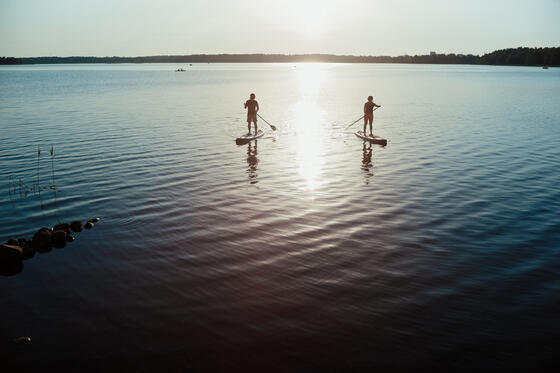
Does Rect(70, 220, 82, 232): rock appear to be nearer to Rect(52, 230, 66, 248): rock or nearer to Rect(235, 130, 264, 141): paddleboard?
Rect(52, 230, 66, 248): rock

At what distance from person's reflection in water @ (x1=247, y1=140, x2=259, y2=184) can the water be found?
0.20m

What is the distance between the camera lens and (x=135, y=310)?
7.25m

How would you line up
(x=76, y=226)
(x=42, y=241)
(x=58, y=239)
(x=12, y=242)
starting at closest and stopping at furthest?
(x=12, y=242), (x=42, y=241), (x=58, y=239), (x=76, y=226)

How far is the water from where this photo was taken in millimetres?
6258

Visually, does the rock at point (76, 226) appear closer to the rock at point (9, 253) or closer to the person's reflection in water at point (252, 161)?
the rock at point (9, 253)

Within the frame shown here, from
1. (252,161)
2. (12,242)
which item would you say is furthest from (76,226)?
(252,161)

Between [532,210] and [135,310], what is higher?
[532,210]

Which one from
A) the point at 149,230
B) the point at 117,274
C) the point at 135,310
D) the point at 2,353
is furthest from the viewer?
the point at 149,230

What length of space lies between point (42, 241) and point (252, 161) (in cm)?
1110

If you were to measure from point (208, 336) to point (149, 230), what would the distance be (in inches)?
204

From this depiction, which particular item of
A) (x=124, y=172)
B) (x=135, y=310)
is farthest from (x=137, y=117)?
(x=135, y=310)

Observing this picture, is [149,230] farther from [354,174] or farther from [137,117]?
[137,117]

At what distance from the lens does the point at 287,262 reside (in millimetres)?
8977

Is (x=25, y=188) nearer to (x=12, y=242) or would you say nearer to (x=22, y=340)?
(x=12, y=242)
